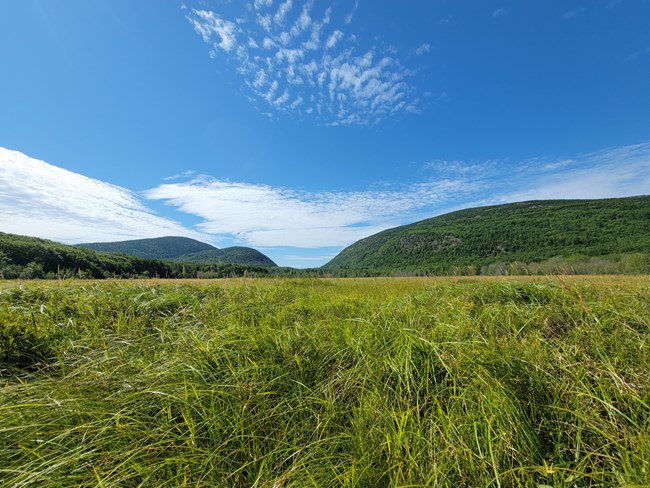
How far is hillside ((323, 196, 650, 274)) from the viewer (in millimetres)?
84438

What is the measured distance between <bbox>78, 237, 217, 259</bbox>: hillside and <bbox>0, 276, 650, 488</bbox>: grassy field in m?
155

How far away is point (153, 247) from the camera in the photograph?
554 ft

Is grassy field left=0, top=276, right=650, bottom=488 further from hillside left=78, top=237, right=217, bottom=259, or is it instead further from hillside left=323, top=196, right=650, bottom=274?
hillside left=78, top=237, right=217, bottom=259

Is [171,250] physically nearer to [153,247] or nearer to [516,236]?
[153,247]

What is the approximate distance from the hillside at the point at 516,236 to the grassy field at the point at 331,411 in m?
63.3

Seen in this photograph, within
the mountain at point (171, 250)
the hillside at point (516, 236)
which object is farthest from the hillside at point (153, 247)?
the hillside at point (516, 236)

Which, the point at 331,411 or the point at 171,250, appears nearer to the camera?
the point at 331,411

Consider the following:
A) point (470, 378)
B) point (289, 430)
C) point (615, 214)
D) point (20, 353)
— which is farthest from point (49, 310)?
point (615, 214)

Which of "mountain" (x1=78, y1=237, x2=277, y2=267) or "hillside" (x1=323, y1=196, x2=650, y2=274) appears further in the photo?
"mountain" (x1=78, y1=237, x2=277, y2=267)

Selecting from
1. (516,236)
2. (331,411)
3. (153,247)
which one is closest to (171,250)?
(153,247)

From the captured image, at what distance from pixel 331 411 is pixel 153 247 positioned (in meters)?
200

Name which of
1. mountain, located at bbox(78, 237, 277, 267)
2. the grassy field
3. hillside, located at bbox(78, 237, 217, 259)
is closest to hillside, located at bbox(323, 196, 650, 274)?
the grassy field

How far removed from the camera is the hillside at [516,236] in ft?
277

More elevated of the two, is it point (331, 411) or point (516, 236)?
point (516, 236)
